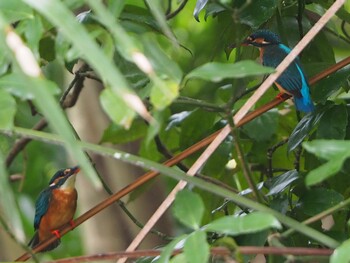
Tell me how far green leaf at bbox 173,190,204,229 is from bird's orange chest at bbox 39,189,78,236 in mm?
1367

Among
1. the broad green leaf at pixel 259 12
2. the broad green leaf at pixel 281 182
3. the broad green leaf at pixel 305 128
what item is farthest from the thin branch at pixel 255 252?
the broad green leaf at pixel 259 12

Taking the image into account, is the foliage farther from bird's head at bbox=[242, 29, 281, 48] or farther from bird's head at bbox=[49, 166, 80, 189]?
bird's head at bbox=[49, 166, 80, 189]

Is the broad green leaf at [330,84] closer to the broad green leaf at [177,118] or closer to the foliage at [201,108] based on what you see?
the foliage at [201,108]

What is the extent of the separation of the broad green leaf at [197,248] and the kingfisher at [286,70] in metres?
0.76

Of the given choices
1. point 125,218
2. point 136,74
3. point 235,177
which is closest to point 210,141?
point 136,74

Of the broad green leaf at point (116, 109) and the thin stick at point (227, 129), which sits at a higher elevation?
the broad green leaf at point (116, 109)

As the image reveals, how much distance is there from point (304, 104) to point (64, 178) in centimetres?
102

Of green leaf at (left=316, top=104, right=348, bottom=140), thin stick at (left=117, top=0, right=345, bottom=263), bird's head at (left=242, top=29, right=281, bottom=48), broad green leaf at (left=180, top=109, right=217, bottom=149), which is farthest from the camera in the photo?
broad green leaf at (left=180, top=109, right=217, bottom=149)

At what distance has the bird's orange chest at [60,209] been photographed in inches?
99.7

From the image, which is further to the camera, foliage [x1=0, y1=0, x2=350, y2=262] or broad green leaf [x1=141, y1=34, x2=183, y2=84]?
broad green leaf [x1=141, y1=34, x2=183, y2=84]

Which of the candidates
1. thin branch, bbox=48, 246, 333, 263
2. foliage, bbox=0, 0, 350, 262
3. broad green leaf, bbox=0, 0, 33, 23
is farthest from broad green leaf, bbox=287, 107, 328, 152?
broad green leaf, bbox=0, 0, 33, 23

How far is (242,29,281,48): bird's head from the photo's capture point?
1.93 meters

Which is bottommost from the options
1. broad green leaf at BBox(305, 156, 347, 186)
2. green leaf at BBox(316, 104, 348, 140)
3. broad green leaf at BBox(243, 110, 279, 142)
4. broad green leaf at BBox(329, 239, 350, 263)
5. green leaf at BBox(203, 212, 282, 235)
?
broad green leaf at BBox(243, 110, 279, 142)

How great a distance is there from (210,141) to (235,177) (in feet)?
2.32
